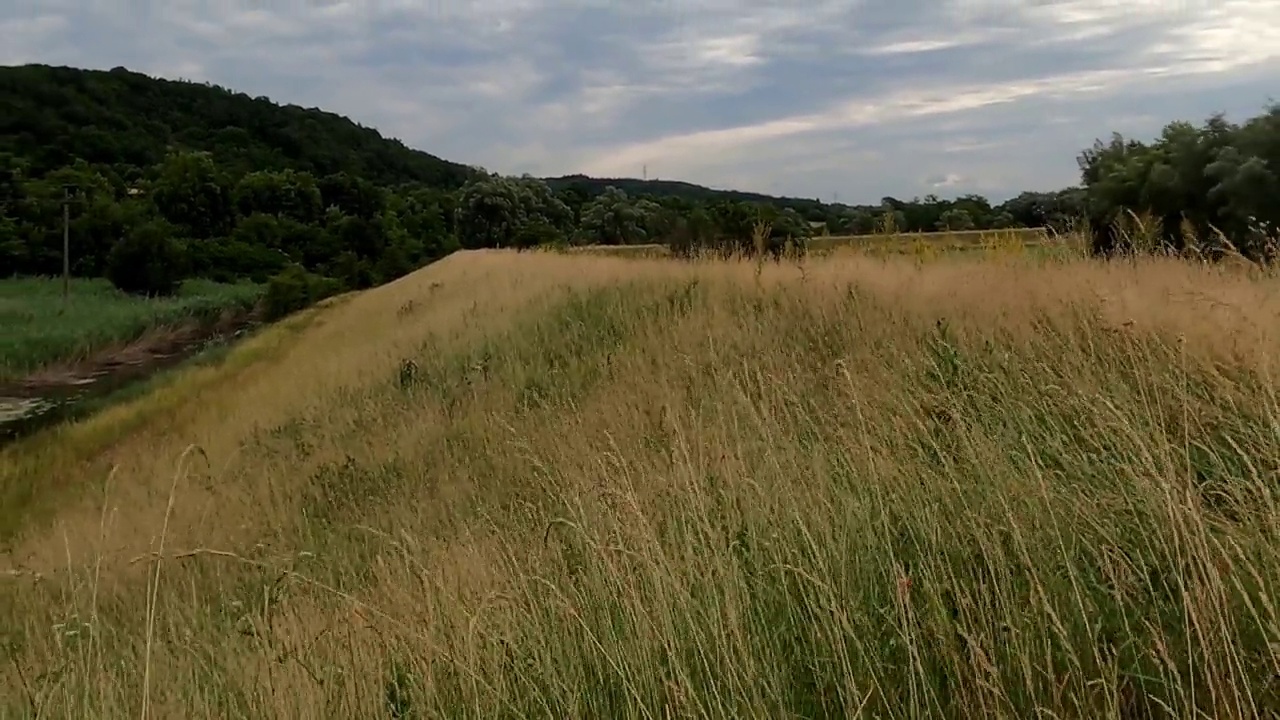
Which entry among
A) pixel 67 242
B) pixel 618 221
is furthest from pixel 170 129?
pixel 618 221

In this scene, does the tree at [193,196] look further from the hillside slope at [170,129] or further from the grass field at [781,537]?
the grass field at [781,537]

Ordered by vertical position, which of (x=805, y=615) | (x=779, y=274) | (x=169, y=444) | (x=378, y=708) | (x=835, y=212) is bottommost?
(x=169, y=444)

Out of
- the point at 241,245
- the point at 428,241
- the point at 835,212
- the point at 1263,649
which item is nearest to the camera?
the point at 1263,649

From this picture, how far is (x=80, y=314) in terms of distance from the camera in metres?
44.0

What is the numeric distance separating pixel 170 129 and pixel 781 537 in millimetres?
119203

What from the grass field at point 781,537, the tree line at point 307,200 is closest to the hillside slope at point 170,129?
the tree line at point 307,200

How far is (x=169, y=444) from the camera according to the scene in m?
16.1

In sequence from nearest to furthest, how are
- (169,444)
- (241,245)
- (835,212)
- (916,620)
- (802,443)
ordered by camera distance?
1. (916,620)
2. (802,443)
3. (169,444)
4. (835,212)
5. (241,245)

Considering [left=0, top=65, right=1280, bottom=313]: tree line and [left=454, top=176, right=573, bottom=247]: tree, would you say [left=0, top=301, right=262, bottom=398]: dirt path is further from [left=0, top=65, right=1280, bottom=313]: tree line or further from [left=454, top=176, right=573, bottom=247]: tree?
[left=454, top=176, right=573, bottom=247]: tree

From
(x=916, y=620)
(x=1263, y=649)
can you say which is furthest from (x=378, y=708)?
(x=1263, y=649)

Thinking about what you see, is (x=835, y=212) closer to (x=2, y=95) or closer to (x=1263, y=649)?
(x=1263, y=649)

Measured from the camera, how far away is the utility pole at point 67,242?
165 ft

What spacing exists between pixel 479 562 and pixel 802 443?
199 centimetres

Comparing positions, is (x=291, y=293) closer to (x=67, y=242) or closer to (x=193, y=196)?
(x=67, y=242)
